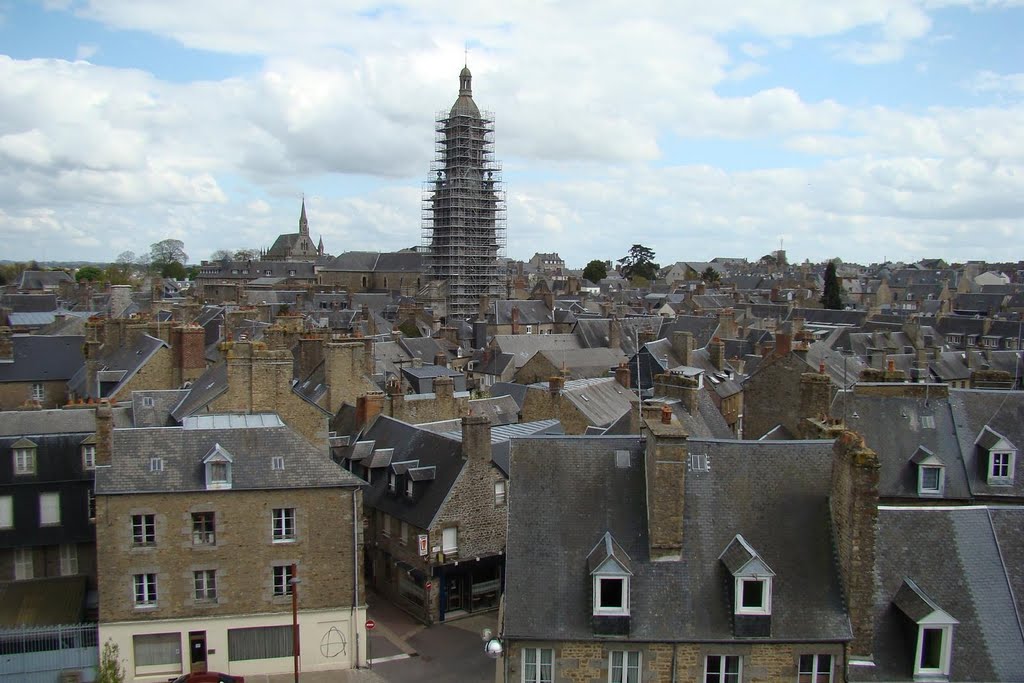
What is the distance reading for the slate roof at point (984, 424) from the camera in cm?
2312

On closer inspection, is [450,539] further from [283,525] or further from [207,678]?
[207,678]

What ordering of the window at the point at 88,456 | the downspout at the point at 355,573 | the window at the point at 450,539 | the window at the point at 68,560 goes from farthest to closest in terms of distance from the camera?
the window at the point at 450,539
the window at the point at 88,456
the window at the point at 68,560
the downspout at the point at 355,573

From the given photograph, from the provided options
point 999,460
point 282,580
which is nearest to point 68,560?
point 282,580

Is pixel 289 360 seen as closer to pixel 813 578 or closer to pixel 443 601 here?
pixel 443 601

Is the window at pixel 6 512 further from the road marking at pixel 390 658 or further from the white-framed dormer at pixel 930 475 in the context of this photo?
the white-framed dormer at pixel 930 475

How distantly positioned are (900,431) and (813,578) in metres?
10.3

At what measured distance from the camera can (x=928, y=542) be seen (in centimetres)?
1677

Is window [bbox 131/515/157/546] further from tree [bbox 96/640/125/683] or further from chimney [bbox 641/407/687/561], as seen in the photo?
chimney [bbox 641/407/687/561]

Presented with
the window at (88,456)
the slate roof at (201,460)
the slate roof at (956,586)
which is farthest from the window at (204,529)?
the slate roof at (956,586)

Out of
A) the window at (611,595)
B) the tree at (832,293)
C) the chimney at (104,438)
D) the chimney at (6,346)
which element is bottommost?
the window at (611,595)

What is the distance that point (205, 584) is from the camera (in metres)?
22.1

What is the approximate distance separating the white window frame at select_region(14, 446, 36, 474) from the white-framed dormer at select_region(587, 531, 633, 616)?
1783cm

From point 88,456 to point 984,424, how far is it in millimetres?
26529

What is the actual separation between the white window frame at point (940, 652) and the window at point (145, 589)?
17947 mm
